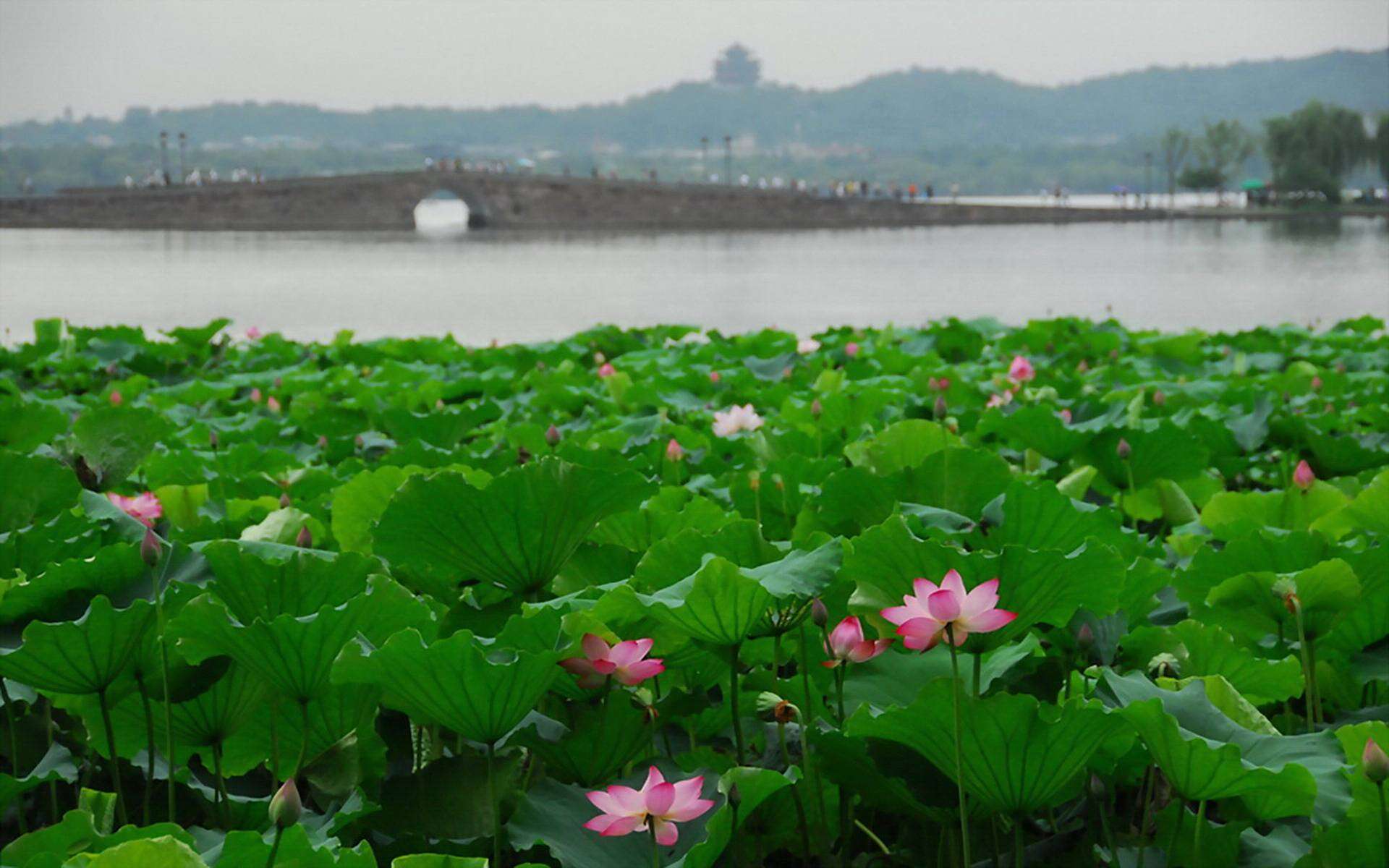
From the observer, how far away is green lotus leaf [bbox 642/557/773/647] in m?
0.78

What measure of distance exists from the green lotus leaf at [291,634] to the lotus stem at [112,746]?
0.31 feet

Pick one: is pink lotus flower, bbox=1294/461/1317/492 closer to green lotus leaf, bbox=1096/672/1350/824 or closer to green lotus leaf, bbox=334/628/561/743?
green lotus leaf, bbox=1096/672/1350/824

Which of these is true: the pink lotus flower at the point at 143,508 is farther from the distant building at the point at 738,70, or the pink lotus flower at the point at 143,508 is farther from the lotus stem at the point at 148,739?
the distant building at the point at 738,70

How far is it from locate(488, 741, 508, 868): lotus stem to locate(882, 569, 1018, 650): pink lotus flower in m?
0.18

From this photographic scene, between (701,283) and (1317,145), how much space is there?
Result: 2765 centimetres

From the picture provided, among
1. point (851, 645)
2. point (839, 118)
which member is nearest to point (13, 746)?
point (851, 645)

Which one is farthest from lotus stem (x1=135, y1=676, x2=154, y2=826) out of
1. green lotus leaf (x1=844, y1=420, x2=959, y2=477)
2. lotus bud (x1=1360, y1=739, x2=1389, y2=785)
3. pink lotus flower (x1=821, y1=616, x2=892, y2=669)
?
green lotus leaf (x1=844, y1=420, x2=959, y2=477)

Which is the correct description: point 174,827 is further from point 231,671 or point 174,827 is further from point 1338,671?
point 1338,671

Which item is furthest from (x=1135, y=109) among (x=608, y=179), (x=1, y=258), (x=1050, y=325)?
(x=1050, y=325)

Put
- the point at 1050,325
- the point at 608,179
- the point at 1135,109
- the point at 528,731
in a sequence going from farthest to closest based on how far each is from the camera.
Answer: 1. the point at 1135,109
2. the point at 608,179
3. the point at 1050,325
4. the point at 528,731

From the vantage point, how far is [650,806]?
669mm

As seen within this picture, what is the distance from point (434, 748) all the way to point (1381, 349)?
3571 millimetres

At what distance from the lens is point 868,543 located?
32.4 inches

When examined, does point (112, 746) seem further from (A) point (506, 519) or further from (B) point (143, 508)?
(B) point (143, 508)
